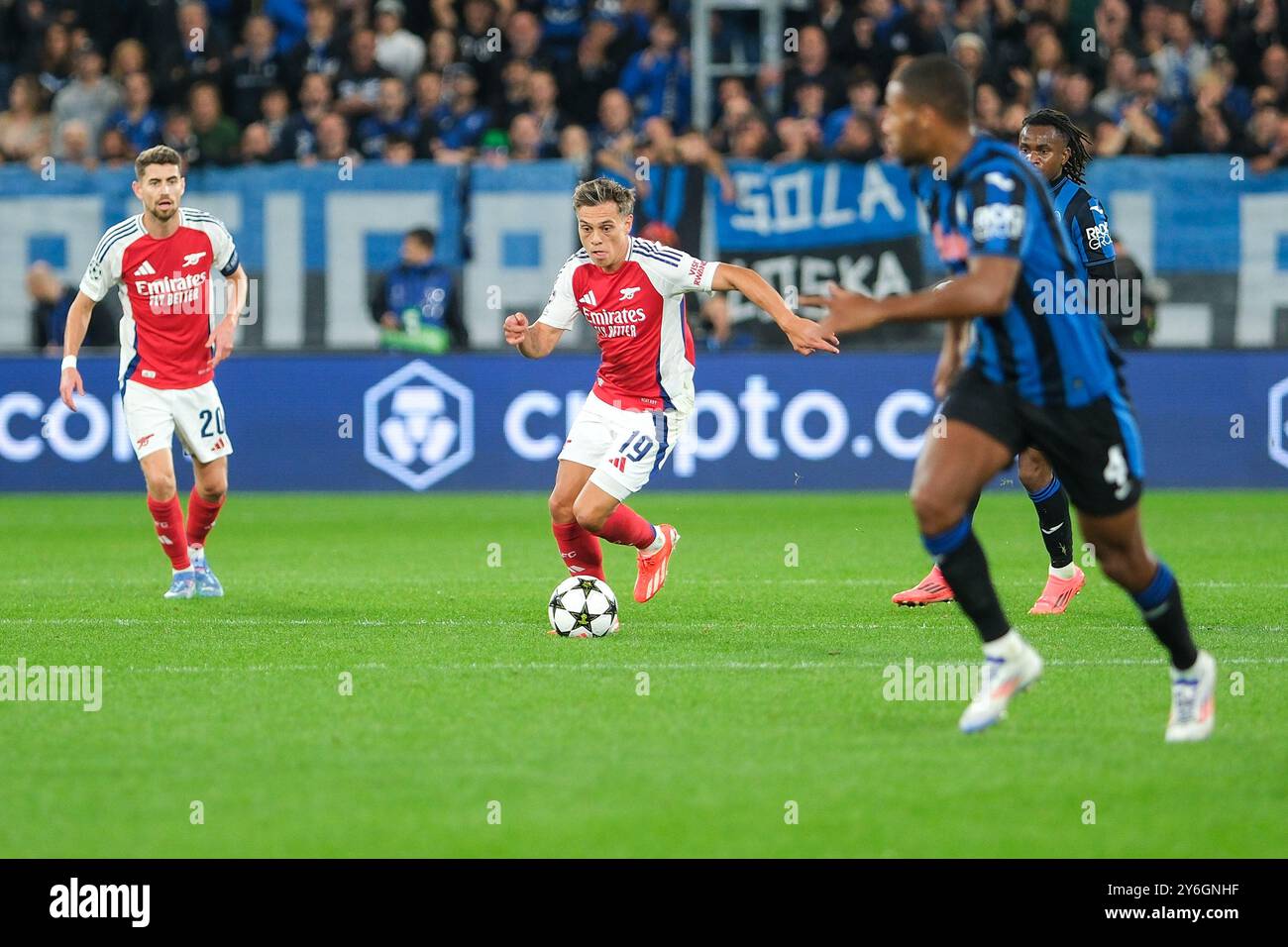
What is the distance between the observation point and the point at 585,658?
7.70 m

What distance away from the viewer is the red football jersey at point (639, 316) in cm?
900

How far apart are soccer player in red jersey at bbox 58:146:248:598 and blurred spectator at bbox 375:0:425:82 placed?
30.8 ft

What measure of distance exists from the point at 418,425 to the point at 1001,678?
1049 cm

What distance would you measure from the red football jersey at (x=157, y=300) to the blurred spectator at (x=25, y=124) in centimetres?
903

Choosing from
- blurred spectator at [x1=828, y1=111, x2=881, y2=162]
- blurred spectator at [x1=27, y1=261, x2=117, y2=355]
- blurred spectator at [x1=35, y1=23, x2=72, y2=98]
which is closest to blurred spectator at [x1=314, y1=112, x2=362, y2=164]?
blurred spectator at [x1=27, y1=261, x2=117, y2=355]

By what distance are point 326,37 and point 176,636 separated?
12.0m

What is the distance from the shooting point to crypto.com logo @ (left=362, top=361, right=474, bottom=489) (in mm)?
15734

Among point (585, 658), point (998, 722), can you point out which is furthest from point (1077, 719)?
point (585, 658)

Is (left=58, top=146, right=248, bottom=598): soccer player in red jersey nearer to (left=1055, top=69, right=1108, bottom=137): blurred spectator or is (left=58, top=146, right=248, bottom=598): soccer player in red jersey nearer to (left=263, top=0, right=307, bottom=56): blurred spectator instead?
(left=1055, top=69, right=1108, bottom=137): blurred spectator

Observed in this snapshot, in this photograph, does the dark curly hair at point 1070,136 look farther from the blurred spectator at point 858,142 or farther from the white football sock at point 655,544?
the blurred spectator at point 858,142

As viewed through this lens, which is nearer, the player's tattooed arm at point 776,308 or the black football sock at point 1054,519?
the player's tattooed arm at point 776,308

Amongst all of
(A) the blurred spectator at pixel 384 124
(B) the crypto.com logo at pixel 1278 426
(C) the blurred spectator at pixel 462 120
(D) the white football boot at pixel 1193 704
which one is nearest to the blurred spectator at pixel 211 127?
(A) the blurred spectator at pixel 384 124
